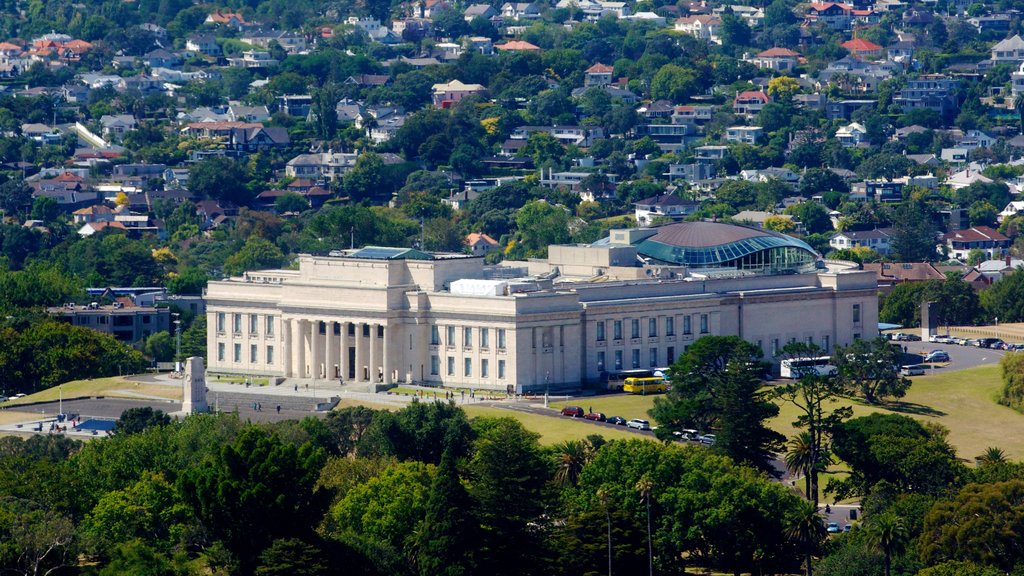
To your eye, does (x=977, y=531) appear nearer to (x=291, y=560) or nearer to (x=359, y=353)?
(x=291, y=560)

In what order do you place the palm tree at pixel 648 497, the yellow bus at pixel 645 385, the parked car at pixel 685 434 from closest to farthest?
the palm tree at pixel 648 497
the parked car at pixel 685 434
the yellow bus at pixel 645 385

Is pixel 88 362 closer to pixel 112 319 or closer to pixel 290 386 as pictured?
pixel 290 386

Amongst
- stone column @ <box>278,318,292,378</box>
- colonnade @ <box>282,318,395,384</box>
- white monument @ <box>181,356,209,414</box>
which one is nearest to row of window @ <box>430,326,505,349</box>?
colonnade @ <box>282,318,395,384</box>

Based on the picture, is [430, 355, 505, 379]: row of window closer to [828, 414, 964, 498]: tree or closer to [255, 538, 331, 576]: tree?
[828, 414, 964, 498]: tree

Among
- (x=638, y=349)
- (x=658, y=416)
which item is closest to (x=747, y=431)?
(x=658, y=416)

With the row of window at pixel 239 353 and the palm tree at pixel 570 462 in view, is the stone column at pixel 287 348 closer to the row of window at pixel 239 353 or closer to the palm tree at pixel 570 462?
the row of window at pixel 239 353

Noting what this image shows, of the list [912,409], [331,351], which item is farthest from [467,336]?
[912,409]

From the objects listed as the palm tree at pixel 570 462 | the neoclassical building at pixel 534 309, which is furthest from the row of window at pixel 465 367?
the palm tree at pixel 570 462
